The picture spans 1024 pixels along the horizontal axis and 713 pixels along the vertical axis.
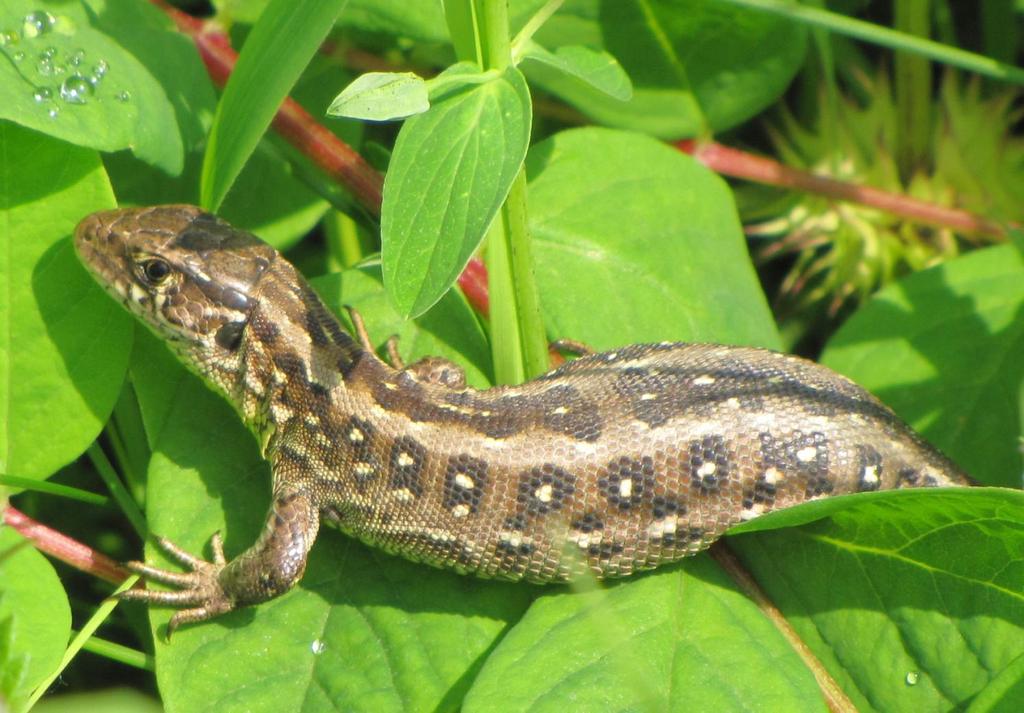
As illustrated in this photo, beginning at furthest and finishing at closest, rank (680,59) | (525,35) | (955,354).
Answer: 1. (680,59)
2. (955,354)
3. (525,35)

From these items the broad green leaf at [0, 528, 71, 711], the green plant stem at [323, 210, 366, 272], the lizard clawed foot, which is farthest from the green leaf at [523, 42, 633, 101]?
the broad green leaf at [0, 528, 71, 711]

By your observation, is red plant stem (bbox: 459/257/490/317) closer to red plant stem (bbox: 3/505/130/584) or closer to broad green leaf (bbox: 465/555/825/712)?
broad green leaf (bbox: 465/555/825/712)

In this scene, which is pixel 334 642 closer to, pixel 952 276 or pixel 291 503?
pixel 291 503

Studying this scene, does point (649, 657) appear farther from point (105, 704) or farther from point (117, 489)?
point (117, 489)

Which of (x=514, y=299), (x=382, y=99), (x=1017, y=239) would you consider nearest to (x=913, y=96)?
(x=1017, y=239)

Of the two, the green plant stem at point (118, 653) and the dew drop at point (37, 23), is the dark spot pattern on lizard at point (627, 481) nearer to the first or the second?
the green plant stem at point (118, 653)

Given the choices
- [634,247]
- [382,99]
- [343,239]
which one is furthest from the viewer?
[343,239]

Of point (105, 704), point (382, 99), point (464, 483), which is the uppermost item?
point (382, 99)

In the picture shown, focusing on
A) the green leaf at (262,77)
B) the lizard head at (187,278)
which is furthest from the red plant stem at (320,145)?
the green leaf at (262,77)
